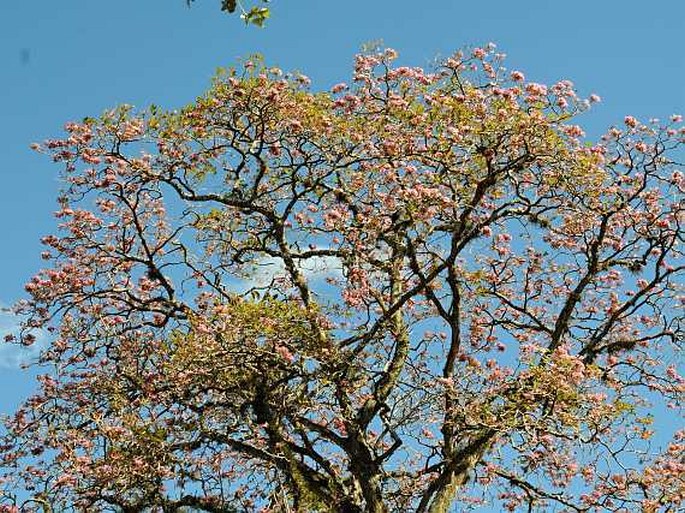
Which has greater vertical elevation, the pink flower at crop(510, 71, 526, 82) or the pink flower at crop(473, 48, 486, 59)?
the pink flower at crop(473, 48, 486, 59)

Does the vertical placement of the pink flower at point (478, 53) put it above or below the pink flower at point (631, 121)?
above

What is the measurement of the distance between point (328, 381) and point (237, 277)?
2.94m

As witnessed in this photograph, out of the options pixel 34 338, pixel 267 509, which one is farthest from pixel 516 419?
pixel 34 338

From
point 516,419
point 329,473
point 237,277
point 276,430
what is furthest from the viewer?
point 237,277

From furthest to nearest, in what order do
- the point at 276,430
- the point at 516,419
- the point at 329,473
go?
the point at 329,473
the point at 276,430
the point at 516,419

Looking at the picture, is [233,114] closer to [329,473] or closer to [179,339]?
[179,339]

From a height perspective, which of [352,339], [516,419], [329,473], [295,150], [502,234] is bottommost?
[516,419]

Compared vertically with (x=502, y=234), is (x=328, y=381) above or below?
below

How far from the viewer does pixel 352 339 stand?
42.4ft

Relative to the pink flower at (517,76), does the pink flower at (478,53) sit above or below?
above

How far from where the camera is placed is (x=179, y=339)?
11.8 m

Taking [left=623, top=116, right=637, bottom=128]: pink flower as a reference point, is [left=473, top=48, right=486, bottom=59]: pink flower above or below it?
above

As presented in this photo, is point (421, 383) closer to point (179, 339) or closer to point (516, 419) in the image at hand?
point (516, 419)

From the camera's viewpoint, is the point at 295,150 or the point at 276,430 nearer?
the point at 276,430
